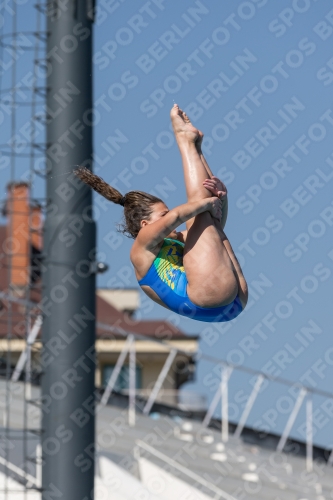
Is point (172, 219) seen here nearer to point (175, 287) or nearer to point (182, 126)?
point (175, 287)

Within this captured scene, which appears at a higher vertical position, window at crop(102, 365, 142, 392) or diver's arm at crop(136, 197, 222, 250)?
diver's arm at crop(136, 197, 222, 250)

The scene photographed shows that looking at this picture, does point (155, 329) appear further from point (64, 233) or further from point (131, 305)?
point (64, 233)

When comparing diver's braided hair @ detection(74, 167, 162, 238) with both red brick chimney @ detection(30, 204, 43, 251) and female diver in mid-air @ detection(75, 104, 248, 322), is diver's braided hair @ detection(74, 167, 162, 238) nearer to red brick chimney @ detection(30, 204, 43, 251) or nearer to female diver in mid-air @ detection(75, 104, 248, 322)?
female diver in mid-air @ detection(75, 104, 248, 322)

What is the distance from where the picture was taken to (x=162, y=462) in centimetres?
1260

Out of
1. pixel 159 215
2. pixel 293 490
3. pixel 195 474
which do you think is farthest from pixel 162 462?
pixel 159 215

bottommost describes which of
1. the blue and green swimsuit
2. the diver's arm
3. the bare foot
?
the blue and green swimsuit

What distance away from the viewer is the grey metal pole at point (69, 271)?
29.0 ft

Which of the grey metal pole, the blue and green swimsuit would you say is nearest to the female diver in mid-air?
the blue and green swimsuit

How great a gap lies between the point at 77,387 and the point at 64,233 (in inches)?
50.5

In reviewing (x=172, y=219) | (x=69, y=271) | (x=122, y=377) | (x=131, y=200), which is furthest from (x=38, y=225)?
(x=172, y=219)

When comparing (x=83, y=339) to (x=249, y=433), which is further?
(x=249, y=433)

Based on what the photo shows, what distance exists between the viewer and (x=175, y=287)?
560 cm

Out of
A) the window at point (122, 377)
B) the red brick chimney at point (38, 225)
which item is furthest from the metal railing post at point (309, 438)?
the window at point (122, 377)

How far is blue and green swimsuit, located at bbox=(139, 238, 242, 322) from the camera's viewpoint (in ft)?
18.3
